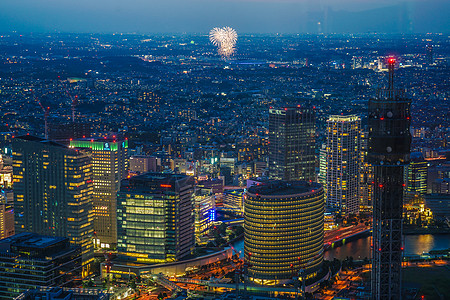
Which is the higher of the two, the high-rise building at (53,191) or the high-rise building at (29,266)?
the high-rise building at (53,191)

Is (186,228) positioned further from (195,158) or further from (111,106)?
(111,106)

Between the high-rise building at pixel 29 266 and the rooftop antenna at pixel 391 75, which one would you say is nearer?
the rooftop antenna at pixel 391 75

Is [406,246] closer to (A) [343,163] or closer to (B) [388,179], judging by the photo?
(A) [343,163]

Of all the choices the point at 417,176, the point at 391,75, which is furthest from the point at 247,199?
the point at 417,176

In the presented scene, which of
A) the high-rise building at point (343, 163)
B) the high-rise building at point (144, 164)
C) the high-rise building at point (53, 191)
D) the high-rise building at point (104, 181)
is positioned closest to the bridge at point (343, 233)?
the high-rise building at point (343, 163)

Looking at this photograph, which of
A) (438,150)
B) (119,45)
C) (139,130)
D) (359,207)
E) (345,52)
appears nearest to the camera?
(359,207)

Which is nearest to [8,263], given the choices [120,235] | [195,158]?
[120,235]

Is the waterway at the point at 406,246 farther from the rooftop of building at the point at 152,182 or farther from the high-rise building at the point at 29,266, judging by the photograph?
the high-rise building at the point at 29,266
